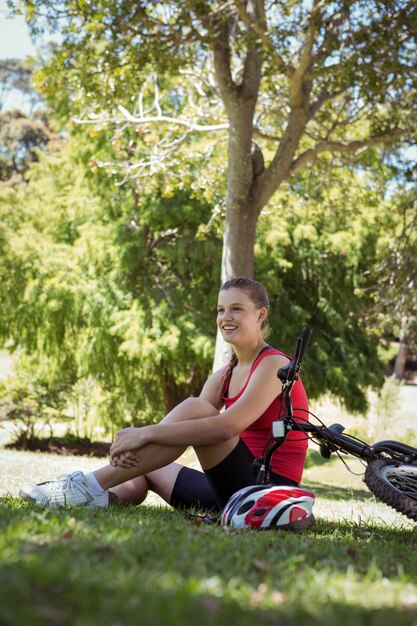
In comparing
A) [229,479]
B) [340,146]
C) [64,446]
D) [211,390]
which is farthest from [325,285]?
[229,479]

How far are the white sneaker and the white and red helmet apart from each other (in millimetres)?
940

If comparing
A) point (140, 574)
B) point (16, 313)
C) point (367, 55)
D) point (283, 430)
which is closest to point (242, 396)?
point (283, 430)

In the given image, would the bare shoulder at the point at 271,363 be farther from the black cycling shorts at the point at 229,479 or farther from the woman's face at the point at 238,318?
the black cycling shorts at the point at 229,479

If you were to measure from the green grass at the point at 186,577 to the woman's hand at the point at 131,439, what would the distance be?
84cm

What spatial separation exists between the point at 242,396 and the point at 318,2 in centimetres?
809

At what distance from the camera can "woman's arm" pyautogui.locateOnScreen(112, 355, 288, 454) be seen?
15.7 ft

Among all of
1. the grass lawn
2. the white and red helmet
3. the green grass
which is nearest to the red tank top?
the white and red helmet

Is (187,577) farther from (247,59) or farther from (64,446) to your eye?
(64,446)

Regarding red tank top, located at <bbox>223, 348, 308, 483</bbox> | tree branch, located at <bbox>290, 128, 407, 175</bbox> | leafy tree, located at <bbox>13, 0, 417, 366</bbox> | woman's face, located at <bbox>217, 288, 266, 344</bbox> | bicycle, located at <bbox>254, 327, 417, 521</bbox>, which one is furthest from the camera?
tree branch, located at <bbox>290, 128, 407, 175</bbox>

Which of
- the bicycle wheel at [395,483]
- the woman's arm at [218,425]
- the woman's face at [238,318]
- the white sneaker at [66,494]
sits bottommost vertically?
the white sneaker at [66,494]

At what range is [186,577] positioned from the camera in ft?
8.57

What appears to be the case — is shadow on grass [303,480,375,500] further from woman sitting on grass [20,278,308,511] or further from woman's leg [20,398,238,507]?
woman's leg [20,398,238,507]

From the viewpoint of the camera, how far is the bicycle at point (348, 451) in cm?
459

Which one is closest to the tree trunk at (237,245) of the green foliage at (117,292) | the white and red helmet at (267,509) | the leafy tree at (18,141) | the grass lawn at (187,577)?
the green foliage at (117,292)
